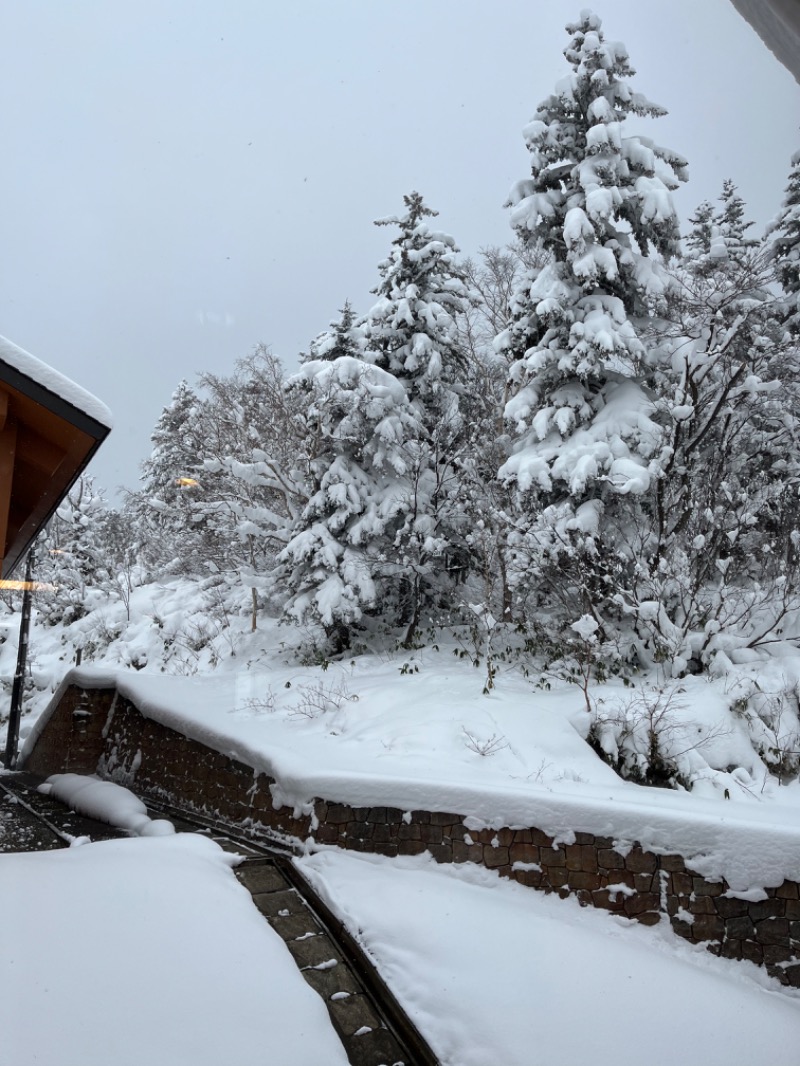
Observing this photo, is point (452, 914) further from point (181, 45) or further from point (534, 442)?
point (181, 45)

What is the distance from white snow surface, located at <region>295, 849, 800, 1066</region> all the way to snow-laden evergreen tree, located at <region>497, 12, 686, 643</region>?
4.85m

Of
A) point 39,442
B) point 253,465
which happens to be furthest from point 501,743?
point 253,465

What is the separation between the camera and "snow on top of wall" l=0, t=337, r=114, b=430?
5.74 m

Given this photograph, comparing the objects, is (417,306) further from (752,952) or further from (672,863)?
(752,952)

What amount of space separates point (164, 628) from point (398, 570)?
844 centimetres

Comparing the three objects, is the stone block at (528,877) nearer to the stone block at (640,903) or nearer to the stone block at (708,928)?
the stone block at (640,903)

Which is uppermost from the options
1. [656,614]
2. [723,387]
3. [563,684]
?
[723,387]

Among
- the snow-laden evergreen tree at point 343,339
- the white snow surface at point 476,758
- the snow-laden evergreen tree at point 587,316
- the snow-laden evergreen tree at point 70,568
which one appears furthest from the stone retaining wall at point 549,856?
the snow-laden evergreen tree at point 70,568

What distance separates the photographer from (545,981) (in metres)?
4.50

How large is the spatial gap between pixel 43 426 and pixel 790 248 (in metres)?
13.9

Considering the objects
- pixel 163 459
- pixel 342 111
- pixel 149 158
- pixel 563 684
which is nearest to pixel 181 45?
pixel 342 111

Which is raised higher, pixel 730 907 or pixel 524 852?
pixel 730 907

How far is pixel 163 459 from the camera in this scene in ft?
86.4

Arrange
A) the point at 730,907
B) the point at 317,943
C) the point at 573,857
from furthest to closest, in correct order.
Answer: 1. the point at 573,857
2. the point at 730,907
3. the point at 317,943
